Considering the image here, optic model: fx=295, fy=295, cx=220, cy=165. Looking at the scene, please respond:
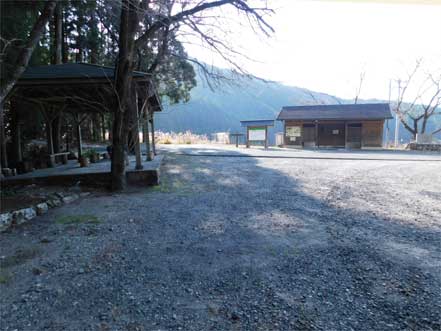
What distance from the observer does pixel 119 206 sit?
16.5 feet

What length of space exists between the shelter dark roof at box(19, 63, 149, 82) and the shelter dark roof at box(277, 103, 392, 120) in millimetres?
16336

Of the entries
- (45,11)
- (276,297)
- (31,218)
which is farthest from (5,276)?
(45,11)

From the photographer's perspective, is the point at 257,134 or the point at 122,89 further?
the point at 257,134

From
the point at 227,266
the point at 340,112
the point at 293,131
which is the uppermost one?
the point at 340,112

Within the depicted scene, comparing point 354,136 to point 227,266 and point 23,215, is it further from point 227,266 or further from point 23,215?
point 23,215

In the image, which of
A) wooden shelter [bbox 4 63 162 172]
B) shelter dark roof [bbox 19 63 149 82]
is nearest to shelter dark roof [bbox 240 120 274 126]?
wooden shelter [bbox 4 63 162 172]

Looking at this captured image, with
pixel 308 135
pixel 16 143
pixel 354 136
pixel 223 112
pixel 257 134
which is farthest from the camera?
pixel 223 112

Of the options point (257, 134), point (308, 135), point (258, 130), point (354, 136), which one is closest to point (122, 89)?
point (258, 130)

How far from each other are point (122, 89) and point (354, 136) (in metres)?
18.9

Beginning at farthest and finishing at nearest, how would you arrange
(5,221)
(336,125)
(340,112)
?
(336,125) → (340,112) → (5,221)

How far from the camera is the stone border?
12.9 ft

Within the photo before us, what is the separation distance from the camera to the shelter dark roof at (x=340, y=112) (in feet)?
66.2

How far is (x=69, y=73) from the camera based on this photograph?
6.88 metres

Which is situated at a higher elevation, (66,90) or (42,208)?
(66,90)
